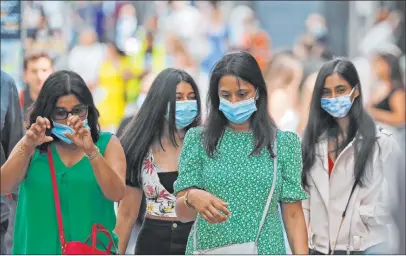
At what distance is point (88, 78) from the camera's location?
14.3 m

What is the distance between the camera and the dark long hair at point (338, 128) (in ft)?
20.4

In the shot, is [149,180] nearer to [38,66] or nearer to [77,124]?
[77,124]

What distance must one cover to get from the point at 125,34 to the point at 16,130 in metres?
8.51

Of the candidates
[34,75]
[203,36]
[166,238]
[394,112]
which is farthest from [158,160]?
[203,36]

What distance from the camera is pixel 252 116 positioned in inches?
198

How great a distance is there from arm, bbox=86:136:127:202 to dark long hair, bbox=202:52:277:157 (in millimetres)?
450

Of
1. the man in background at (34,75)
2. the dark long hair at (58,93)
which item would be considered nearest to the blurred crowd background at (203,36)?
the man in background at (34,75)

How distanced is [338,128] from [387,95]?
7.51 m

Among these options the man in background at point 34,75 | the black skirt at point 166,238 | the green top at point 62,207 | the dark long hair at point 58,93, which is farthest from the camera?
the man in background at point 34,75

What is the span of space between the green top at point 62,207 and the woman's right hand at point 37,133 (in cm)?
25

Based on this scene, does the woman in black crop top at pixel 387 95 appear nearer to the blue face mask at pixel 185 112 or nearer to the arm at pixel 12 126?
the blue face mask at pixel 185 112

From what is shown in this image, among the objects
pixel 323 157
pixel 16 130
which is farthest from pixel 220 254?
pixel 16 130

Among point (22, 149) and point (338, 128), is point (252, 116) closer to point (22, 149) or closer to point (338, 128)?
point (22, 149)

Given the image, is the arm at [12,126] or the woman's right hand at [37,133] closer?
the woman's right hand at [37,133]
